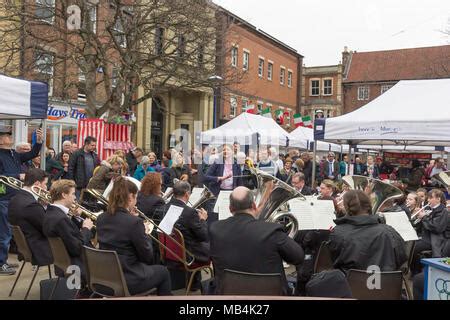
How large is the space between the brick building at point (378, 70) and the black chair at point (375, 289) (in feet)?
147

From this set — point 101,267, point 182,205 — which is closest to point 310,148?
point 182,205

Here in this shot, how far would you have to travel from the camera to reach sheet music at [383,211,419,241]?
4500mm

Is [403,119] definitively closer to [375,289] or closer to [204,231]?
[204,231]

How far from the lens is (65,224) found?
4.16 m

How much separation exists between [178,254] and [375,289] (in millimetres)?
2165

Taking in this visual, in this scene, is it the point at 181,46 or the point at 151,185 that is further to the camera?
the point at 181,46

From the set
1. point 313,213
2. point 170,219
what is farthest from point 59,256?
point 313,213

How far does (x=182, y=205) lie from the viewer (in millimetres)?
4969

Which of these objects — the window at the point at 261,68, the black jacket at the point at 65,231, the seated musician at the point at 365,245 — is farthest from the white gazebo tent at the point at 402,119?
the window at the point at 261,68

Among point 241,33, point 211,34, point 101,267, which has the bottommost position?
point 101,267

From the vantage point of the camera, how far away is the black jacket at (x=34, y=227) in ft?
15.4

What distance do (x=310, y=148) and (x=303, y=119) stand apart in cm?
251
